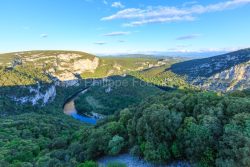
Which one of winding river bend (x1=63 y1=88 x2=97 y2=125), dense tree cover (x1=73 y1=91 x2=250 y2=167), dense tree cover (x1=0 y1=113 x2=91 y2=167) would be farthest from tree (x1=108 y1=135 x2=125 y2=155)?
winding river bend (x1=63 y1=88 x2=97 y2=125)

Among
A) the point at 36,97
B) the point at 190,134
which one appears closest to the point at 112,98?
the point at 36,97

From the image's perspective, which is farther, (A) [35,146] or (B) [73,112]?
(B) [73,112]

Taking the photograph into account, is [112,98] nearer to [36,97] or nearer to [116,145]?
[36,97]

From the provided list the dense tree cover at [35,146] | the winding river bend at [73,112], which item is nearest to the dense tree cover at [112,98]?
the winding river bend at [73,112]

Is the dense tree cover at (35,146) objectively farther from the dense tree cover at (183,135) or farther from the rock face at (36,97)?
the rock face at (36,97)

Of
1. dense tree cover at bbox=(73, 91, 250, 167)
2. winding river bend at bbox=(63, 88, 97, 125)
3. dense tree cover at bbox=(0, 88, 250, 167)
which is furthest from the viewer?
winding river bend at bbox=(63, 88, 97, 125)

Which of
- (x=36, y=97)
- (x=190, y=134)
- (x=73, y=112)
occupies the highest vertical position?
(x=190, y=134)

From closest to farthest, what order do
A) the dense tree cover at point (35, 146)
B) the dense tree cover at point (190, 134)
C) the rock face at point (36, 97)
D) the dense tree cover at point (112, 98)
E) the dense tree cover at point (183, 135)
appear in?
1. the dense tree cover at point (190, 134)
2. the dense tree cover at point (183, 135)
3. the dense tree cover at point (35, 146)
4. the rock face at point (36, 97)
5. the dense tree cover at point (112, 98)

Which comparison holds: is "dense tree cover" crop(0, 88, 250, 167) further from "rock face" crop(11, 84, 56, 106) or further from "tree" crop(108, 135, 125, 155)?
"rock face" crop(11, 84, 56, 106)

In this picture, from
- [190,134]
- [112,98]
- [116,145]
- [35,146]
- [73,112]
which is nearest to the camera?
[190,134]

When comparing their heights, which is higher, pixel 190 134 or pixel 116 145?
pixel 190 134

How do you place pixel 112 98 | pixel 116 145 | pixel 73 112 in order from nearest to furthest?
pixel 116 145 → pixel 73 112 → pixel 112 98

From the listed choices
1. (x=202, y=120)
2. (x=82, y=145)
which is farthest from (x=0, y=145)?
(x=202, y=120)
